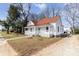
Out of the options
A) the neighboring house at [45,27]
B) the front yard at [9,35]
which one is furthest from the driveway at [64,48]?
the front yard at [9,35]

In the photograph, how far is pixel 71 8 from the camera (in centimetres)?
277

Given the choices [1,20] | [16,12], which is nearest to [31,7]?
[16,12]

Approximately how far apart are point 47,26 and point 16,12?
35 cm

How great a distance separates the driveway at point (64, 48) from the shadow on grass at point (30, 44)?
0.14 ft

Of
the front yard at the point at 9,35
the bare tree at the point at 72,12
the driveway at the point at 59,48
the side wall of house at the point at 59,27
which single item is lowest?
the driveway at the point at 59,48

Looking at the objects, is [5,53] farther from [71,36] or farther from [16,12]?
[71,36]

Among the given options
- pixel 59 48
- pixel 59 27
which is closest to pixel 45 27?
pixel 59 27

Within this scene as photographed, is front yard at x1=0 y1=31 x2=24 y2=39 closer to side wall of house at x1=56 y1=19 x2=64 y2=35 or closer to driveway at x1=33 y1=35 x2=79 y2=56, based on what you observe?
driveway at x1=33 y1=35 x2=79 y2=56

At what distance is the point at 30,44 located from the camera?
109 inches

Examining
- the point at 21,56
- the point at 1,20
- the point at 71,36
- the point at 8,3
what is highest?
the point at 8,3

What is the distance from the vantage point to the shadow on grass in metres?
2.74

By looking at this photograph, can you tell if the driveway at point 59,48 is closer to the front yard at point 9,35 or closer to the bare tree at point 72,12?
the front yard at point 9,35

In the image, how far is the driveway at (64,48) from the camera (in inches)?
107

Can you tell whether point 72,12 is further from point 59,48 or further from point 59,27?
point 59,48
